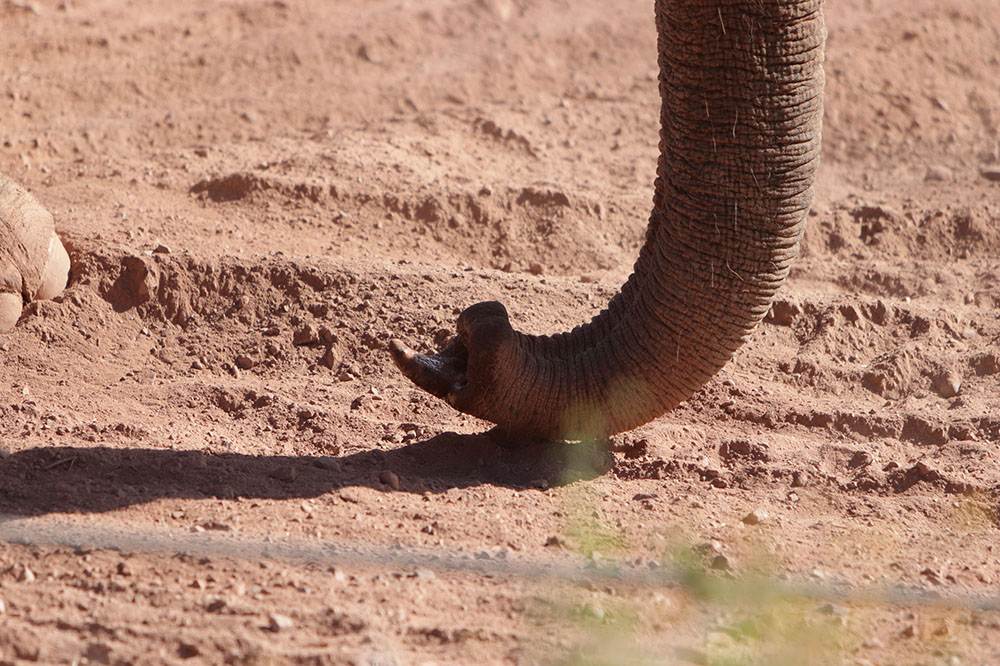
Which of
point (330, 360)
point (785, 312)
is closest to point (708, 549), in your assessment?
point (330, 360)

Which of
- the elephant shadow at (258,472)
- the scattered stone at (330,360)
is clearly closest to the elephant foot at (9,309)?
the elephant shadow at (258,472)

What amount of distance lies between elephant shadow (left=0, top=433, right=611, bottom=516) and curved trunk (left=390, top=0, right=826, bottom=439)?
0.53 feet

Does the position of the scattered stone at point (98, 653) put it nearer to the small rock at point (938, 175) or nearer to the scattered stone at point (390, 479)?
the scattered stone at point (390, 479)

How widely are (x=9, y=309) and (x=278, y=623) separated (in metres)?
2.59

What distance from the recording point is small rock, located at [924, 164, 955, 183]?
741cm

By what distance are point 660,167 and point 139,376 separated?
7.96 feet

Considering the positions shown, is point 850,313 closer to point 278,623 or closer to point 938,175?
point 938,175

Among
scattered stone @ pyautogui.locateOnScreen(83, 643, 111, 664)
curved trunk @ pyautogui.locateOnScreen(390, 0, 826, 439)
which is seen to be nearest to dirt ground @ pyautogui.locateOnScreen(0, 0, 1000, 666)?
scattered stone @ pyautogui.locateOnScreen(83, 643, 111, 664)

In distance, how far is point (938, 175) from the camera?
7.46m

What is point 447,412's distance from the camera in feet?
15.1

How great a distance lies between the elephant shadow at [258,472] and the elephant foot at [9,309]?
1090 millimetres

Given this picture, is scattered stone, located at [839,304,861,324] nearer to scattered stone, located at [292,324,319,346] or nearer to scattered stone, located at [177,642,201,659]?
scattered stone, located at [292,324,319,346]

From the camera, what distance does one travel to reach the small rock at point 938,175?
24.3 ft

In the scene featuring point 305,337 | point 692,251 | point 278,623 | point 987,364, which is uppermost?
point 692,251
